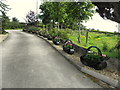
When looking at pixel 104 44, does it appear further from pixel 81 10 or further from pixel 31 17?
pixel 31 17

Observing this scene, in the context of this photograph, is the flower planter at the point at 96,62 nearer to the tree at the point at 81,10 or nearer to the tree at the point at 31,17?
the tree at the point at 81,10

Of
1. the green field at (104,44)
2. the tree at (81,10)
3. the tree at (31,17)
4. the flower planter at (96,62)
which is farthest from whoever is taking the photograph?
the tree at (31,17)

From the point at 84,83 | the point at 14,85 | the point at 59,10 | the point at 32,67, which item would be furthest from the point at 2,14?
the point at 84,83

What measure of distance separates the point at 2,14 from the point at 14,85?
16.9m

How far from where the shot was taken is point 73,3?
519 inches

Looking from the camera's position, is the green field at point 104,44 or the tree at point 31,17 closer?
the green field at point 104,44

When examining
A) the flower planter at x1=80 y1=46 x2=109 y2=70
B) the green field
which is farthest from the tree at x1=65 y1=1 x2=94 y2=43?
the flower planter at x1=80 y1=46 x2=109 y2=70

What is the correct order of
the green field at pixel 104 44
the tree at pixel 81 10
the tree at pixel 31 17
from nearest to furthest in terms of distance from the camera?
the green field at pixel 104 44, the tree at pixel 81 10, the tree at pixel 31 17

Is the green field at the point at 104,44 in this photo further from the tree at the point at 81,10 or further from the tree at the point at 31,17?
the tree at the point at 31,17

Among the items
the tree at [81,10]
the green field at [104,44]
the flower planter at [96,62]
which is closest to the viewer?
the flower planter at [96,62]

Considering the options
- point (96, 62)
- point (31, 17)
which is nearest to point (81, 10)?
point (96, 62)

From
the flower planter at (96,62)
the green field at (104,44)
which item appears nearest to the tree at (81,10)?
the green field at (104,44)

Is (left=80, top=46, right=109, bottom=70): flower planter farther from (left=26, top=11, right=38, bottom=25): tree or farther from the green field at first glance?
(left=26, top=11, right=38, bottom=25): tree

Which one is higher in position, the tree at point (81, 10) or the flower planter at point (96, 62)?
the tree at point (81, 10)
